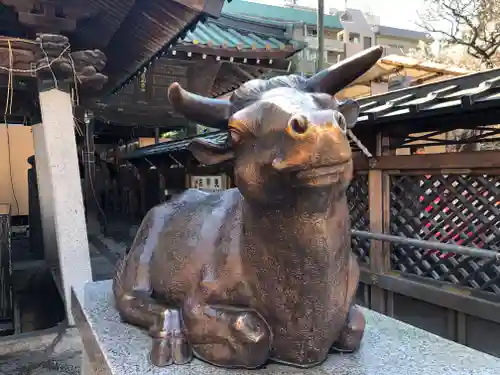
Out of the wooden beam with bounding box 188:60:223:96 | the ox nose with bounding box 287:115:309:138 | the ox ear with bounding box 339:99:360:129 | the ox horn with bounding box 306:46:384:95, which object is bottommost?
the ox nose with bounding box 287:115:309:138

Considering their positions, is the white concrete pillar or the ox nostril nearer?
the ox nostril

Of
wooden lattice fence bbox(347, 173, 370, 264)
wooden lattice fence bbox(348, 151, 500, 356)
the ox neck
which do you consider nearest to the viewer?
the ox neck

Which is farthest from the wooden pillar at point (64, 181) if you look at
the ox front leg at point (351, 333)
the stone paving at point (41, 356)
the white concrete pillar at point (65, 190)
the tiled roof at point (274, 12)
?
the tiled roof at point (274, 12)

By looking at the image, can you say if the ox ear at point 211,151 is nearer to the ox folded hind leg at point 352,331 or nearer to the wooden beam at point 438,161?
the ox folded hind leg at point 352,331

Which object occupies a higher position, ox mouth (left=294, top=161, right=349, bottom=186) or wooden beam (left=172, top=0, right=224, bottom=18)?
wooden beam (left=172, top=0, right=224, bottom=18)

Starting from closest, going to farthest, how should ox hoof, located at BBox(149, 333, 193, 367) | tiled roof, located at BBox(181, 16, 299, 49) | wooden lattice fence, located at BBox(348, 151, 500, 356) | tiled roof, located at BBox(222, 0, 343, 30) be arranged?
ox hoof, located at BBox(149, 333, 193, 367), wooden lattice fence, located at BBox(348, 151, 500, 356), tiled roof, located at BBox(181, 16, 299, 49), tiled roof, located at BBox(222, 0, 343, 30)

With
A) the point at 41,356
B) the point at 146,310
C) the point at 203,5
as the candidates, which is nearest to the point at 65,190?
the point at 41,356

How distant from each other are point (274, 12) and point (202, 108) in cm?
1858

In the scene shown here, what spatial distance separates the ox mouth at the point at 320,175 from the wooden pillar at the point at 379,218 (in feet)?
13.4

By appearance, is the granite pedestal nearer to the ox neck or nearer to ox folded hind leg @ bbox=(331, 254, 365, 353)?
ox folded hind leg @ bbox=(331, 254, 365, 353)

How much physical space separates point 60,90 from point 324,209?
3.90 metres

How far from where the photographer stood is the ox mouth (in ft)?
3.86

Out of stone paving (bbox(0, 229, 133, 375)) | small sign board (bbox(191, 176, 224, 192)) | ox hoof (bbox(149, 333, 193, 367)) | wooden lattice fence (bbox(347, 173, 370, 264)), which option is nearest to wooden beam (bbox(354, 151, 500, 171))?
wooden lattice fence (bbox(347, 173, 370, 264))

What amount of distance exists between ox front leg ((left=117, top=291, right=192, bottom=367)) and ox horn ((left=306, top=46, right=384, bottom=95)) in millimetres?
1009
